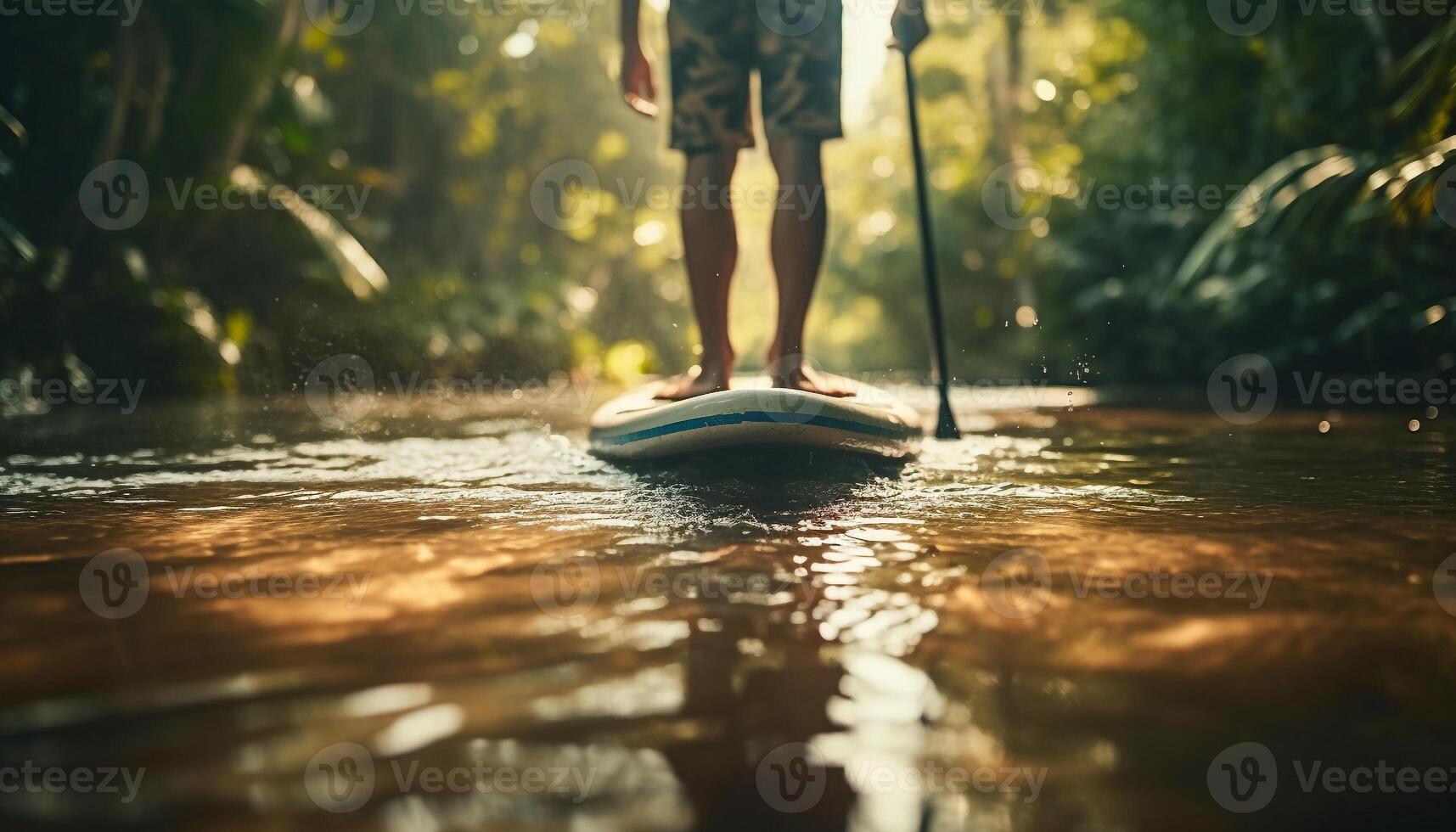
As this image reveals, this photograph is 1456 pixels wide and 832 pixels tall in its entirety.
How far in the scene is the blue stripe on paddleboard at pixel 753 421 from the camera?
2.62 metres

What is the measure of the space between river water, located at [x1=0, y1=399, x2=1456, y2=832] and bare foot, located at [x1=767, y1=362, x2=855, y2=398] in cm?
73

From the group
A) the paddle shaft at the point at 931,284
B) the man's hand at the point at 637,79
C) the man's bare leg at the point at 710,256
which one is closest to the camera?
the man's bare leg at the point at 710,256

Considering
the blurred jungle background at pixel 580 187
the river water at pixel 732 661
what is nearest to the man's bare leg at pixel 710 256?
the river water at pixel 732 661

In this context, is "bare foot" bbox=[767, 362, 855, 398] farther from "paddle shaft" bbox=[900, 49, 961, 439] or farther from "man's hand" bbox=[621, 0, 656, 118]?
"man's hand" bbox=[621, 0, 656, 118]

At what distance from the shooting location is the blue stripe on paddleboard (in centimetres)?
262

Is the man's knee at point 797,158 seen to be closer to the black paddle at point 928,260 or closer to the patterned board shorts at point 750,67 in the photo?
the patterned board shorts at point 750,67

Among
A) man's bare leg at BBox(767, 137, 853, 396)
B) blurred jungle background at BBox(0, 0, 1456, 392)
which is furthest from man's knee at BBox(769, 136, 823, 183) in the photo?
blurred jungle background at BBox(0, 0, 1456, 392)

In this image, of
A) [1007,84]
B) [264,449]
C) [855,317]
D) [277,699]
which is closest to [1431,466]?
[277,699]

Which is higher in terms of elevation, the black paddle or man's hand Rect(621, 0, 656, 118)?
man's hand Rect(621, 0, 656, 118)

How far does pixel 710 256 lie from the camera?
3.15 meters

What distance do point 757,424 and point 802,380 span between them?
417mm

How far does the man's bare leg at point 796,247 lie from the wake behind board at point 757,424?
0.13m

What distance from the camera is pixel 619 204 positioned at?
20.6 m

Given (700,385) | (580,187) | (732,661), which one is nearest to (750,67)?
(700,385)
